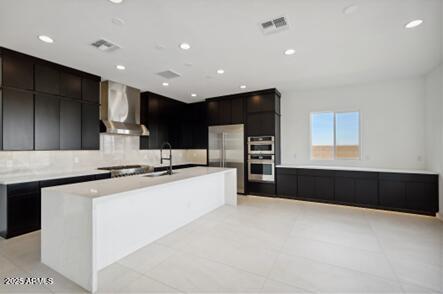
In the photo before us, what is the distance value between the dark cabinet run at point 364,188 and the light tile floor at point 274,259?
462 mm

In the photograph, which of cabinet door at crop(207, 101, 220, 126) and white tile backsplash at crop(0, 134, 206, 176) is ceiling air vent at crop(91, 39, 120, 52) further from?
cabinet door at crop(207, 101, 220, 126)

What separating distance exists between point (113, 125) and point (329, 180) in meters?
5.10

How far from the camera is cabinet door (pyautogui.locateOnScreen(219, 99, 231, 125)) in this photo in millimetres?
5886

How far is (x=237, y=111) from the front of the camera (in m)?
5.75

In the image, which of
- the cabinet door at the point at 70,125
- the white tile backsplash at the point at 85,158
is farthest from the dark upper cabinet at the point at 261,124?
the cabinet door at the point at 70,125

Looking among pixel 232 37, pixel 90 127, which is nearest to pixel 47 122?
pixel 90 127

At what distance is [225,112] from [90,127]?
11.1 ft

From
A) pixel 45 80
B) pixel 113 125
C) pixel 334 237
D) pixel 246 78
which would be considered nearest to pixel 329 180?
pixel 334 237

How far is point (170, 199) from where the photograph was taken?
3170 millimetres

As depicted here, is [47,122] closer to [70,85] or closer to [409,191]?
[70,85]

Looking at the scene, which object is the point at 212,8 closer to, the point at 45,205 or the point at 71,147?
the point at 45,205

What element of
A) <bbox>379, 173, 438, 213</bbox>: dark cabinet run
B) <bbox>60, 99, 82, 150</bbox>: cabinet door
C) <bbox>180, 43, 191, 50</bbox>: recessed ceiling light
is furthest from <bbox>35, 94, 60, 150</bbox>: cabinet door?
<bbox>379, 173, 438, 213</bbox>: dark cabinet run

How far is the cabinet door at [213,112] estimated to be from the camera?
608 centimetres

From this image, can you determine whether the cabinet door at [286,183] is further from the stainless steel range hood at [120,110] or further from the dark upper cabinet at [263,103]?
the stainless steel range hood at [120,110]
